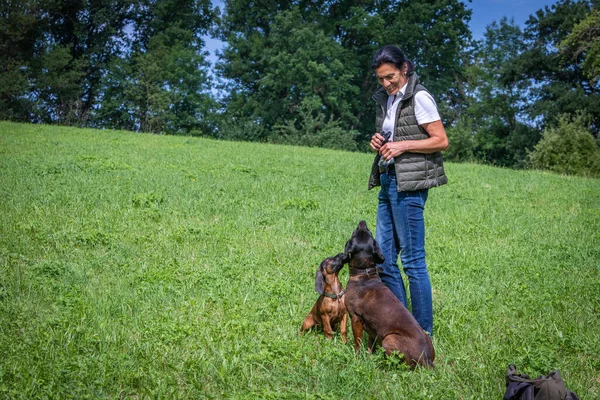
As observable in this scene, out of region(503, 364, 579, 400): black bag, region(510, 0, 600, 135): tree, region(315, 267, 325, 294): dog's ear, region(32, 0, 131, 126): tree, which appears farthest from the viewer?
region(32, 0, 131, 126): tree

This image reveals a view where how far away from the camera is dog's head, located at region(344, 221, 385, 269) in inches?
170

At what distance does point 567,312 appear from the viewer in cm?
536

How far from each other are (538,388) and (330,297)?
5.58ft

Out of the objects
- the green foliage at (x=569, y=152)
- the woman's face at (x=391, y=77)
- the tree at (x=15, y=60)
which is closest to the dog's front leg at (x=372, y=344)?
the woman's face at (x=391, y=77)

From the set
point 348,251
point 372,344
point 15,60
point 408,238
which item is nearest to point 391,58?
point 408,238

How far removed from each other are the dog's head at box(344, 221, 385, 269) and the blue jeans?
12.4 inches

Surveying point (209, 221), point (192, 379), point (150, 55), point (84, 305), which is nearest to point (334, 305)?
point (192, 379)

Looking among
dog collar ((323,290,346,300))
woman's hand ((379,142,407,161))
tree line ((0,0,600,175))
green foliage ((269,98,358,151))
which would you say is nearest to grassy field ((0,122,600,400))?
dog collar ((323,290,346,300))

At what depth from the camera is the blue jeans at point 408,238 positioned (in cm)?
445

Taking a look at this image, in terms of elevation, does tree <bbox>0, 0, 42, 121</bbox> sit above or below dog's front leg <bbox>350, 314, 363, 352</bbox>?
above

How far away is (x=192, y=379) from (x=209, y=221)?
4758 mm

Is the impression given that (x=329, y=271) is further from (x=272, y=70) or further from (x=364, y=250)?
(x=272, y=70)

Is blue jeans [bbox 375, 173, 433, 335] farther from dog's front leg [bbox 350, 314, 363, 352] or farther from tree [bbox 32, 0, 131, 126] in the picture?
tree [bbox 32, 0, 131, 126]

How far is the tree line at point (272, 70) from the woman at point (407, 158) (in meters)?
30.7
